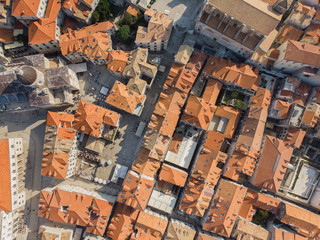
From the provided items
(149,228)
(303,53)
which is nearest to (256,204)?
(149,228)

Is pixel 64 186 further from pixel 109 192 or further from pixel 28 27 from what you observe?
pixel 28 27

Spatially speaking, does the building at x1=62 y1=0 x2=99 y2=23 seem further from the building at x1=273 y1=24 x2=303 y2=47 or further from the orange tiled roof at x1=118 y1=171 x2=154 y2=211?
the building at x1=273 y1=24 x2=303 y2=47

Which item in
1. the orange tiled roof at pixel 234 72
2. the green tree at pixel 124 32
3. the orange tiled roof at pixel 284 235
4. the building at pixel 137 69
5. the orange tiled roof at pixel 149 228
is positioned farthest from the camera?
the green tree at pixel 124 32

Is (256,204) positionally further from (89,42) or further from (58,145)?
(89,42)

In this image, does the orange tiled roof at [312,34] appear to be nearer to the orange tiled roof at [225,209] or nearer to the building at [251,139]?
the building at [251,139]

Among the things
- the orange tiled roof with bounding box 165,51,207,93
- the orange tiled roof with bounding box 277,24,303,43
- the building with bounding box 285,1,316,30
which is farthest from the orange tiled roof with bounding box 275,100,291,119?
the orange tiled roof with bounding box 165,51,207,93

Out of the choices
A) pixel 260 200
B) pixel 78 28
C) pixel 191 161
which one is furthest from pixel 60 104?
pixel 260 200

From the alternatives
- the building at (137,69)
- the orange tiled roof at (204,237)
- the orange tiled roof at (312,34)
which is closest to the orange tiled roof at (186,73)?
the building at (137,69)
